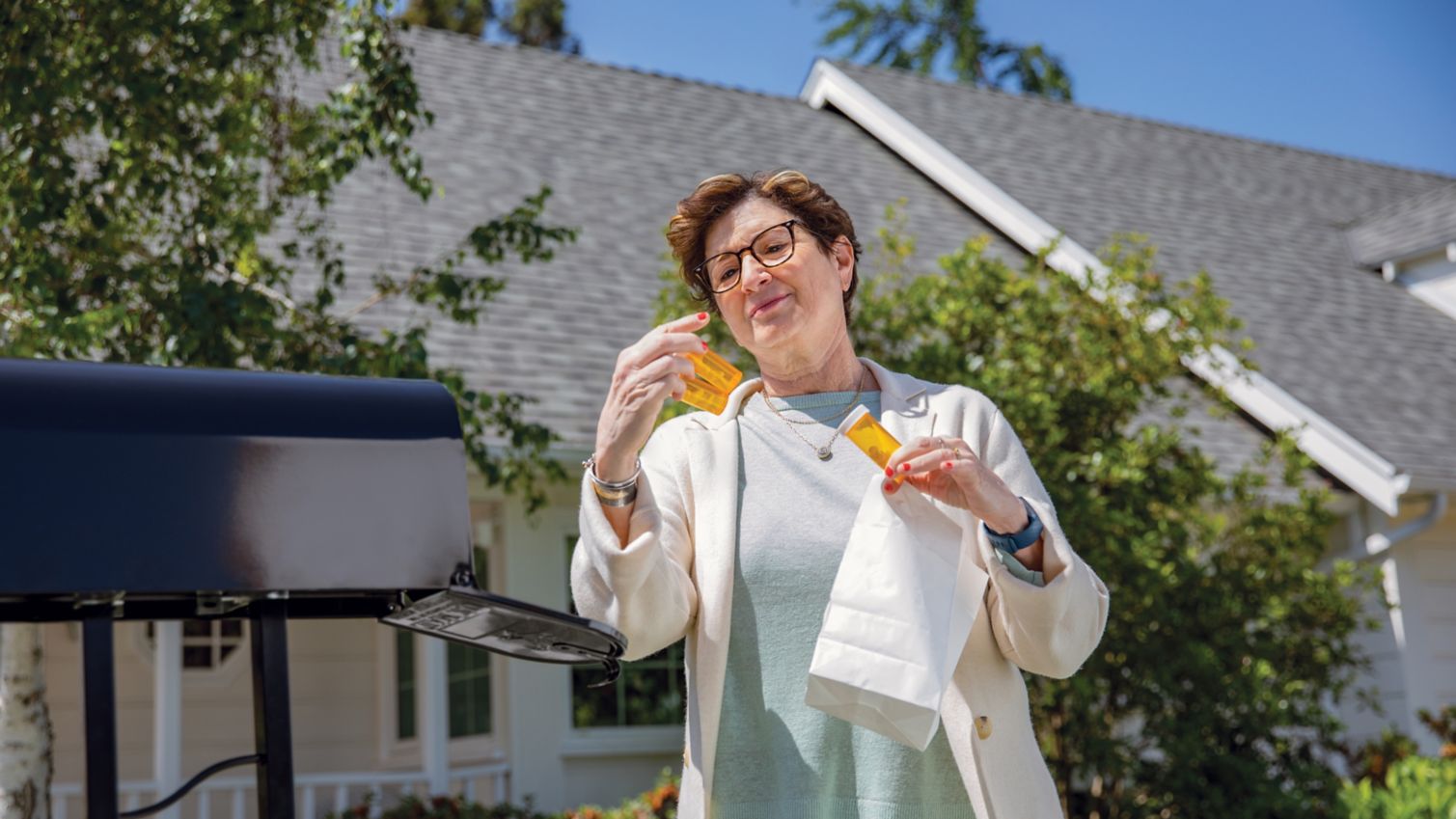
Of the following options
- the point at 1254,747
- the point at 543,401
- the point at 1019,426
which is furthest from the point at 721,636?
the point at 543,401

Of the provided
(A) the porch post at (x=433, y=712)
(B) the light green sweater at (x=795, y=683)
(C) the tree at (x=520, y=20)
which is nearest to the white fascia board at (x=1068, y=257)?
(A) the porch post at (x=433, y=712)

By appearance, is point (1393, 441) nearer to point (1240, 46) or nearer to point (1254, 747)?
point (1254, 747)

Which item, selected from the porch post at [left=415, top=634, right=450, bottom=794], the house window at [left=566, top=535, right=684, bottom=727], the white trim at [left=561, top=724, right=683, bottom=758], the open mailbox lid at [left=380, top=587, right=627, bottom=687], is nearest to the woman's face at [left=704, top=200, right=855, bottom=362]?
the open mailbox lid at [left=380, top=587, right=627, bottom=687]

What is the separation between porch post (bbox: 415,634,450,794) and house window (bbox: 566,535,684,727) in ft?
2.79

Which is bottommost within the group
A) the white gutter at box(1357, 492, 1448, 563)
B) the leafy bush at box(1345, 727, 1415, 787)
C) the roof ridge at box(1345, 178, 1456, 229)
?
the leafy bush at box(1345, 727, 1415, 787)

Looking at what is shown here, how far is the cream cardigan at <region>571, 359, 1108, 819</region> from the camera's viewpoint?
215 centimetres

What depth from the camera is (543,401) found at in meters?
8.74

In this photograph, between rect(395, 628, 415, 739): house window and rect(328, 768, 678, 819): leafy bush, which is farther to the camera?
rect(395, 628, 415, 739): house window

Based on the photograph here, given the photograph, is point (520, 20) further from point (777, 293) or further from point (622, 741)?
point (777, 293)

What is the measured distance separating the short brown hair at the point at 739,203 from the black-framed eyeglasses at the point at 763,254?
45 millimetres

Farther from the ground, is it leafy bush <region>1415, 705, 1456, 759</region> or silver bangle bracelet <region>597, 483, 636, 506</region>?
silver bangle bracelet <region>597, 483, 636, 506</region>

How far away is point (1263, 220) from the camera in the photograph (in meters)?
13.8

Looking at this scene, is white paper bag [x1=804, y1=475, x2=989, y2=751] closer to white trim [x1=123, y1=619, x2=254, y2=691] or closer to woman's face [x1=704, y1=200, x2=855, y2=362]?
woman's face [x1=704, y1=200, x2=855, y2=362]

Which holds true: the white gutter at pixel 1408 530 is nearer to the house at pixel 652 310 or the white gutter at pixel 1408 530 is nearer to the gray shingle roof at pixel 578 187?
the house at pixel 652 310
